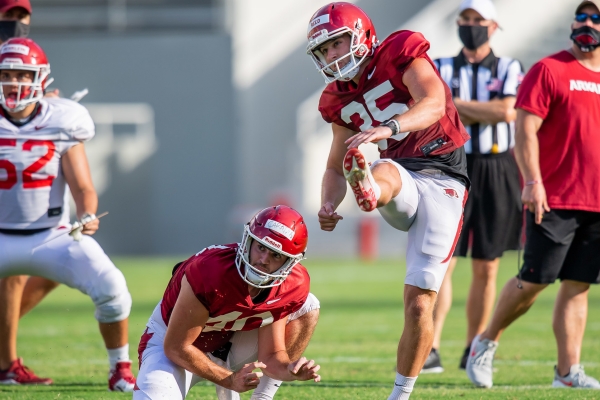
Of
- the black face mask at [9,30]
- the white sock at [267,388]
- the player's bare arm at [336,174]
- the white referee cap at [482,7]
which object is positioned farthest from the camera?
the white referee cap at [482,7]

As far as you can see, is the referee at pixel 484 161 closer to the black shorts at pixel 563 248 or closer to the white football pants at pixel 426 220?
the black shorts at pixel 563 248

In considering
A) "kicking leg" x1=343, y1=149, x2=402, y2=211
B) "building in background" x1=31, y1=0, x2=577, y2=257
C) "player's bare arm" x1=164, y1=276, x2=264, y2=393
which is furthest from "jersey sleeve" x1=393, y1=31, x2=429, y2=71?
"building in background" x1=31, y1=0, x2=577, y2=257

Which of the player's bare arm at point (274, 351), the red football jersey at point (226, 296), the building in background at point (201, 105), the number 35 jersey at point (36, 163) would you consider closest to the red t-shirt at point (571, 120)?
the red football jersey at point (226, 296)

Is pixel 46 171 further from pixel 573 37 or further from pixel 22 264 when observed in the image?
pixel 573 37

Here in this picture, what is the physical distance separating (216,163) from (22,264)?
45.7 feet

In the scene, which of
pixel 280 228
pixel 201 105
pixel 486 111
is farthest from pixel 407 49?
pixel 201 105

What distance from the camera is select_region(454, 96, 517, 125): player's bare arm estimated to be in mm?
5578

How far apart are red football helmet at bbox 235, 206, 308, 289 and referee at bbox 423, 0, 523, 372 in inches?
81.6

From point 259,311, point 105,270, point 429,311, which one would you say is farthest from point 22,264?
point 429,311

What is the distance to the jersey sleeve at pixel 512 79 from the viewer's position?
5.71 meters

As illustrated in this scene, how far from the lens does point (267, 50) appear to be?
757 inches

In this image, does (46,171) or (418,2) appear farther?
(418,2)

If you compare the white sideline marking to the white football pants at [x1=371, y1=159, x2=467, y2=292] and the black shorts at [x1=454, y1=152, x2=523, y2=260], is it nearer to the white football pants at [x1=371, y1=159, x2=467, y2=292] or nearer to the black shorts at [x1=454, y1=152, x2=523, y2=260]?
the black shorts at [x1=454, y1=152, x2=523, y2=260]

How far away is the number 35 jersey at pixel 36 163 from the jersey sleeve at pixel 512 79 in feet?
8.63
